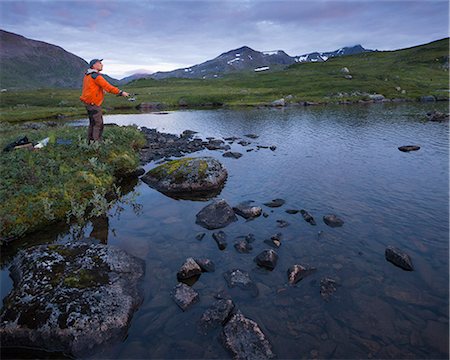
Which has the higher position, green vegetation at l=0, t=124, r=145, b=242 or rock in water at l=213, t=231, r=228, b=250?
green vegetation at l=0, t=124, r=145, b=242

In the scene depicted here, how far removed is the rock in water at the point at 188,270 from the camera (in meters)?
9.94

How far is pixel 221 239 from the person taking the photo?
1210 centimetres

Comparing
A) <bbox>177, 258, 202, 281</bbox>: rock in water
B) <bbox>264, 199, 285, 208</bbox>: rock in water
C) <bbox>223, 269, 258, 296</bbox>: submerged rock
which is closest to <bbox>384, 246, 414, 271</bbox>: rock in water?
<bbox>223, 269, 258, 296</bbox>: submerged rock

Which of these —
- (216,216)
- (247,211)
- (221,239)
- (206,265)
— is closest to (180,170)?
(216,216)

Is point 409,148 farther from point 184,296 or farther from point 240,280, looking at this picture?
point 184,296

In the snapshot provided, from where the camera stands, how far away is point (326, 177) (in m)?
20.3

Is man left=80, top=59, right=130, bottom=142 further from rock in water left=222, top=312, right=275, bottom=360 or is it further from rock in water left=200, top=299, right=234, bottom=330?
rock in water left=222, top=312, right=275, bottom=360

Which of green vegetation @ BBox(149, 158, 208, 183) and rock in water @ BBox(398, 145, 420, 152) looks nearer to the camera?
green vegetation @ BBox(149, 158, 208, 183)

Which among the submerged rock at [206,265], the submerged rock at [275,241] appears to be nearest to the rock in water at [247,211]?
the submerged rock at [275,241]

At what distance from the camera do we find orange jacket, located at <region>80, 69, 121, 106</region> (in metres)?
17.1

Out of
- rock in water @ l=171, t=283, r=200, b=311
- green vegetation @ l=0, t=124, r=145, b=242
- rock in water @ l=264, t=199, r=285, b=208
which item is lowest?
rock in water @ l=264, t=199, r=285, b=208

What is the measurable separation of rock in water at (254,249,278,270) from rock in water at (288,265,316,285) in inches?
27.0

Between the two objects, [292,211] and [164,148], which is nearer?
[292,211]

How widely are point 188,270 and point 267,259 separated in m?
2.77
